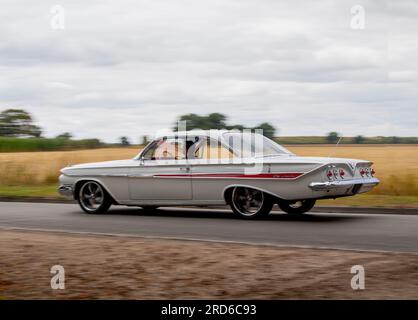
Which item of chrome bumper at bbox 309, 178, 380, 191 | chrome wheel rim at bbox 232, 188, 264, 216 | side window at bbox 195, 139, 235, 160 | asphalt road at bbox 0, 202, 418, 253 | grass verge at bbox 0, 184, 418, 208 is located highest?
side window at bbox 195, 139, 235, 160

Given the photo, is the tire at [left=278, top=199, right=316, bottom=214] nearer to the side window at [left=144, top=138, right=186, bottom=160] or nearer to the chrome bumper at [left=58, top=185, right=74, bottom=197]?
the side window at [left=144, top=138, right=186, bottom=160]

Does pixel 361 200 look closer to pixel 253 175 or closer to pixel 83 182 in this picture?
pixel 253 175

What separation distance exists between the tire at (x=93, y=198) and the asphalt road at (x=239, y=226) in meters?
0.21

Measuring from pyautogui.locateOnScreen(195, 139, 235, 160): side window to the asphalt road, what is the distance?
1140 mm

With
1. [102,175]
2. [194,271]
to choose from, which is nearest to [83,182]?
[102,175]

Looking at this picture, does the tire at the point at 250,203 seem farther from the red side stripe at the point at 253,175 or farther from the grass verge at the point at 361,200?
the grass verge at the point at 361,200

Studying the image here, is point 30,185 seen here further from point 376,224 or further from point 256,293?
point 256,293

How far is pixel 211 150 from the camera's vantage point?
570 inches

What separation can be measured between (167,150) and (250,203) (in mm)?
2022

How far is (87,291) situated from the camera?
24.5ft

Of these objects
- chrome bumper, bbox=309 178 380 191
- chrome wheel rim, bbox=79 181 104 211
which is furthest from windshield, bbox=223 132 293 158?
chrome wheel rim, bbox=79 181 104 211

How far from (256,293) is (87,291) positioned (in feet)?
5.24

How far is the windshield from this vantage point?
1410 cm

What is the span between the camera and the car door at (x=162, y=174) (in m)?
14.6
